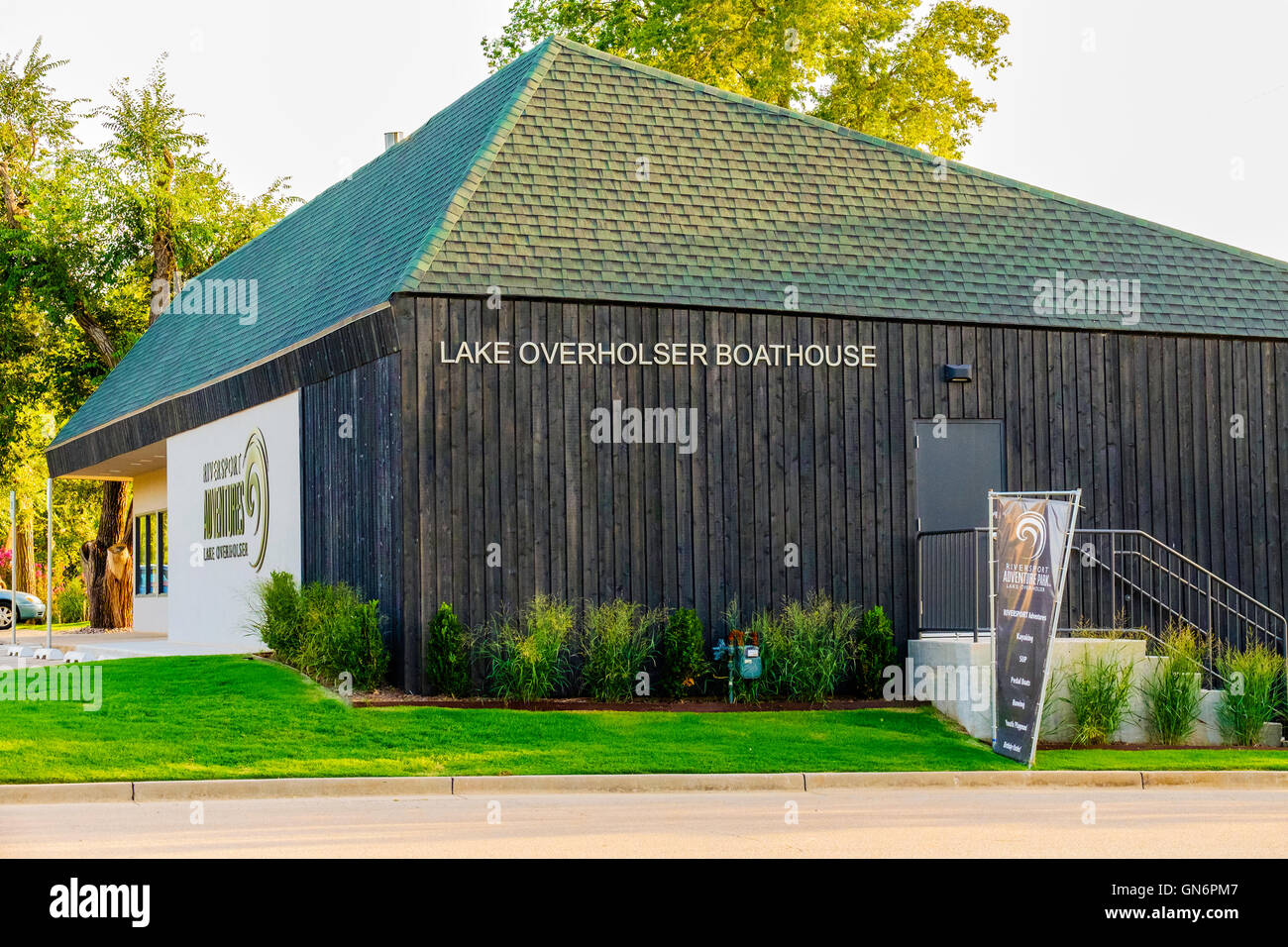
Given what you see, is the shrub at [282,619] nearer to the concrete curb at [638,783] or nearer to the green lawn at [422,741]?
the green lawn at [422,741]

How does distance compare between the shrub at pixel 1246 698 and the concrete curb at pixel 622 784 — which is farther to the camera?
the shrub at pixel 1246 698

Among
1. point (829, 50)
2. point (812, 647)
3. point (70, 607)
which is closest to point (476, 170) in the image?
point (812, 647)

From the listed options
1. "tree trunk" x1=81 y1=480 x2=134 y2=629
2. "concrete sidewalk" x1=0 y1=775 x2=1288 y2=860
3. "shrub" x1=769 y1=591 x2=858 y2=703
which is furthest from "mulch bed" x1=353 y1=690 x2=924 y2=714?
"tree trunk" x1=81 y1=480 x2=134 y2=629

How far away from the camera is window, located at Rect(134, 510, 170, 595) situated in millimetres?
34656

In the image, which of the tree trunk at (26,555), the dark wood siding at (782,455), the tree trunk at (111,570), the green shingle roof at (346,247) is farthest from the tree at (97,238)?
the dark wood siding at (782,455)

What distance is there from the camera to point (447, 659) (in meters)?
17.2

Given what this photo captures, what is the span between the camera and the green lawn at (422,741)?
1339cm

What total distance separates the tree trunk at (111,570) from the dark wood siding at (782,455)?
23.0 meters

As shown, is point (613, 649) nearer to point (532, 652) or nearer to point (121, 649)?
point (532, 652)

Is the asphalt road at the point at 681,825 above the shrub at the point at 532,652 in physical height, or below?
below

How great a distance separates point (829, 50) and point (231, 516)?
1959 centimetres

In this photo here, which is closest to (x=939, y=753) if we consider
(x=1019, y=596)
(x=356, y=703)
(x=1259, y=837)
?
(x=1019, y=596)

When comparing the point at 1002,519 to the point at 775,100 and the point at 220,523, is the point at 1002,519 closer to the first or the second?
the point at 220,523

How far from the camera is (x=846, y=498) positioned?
19.3 m
